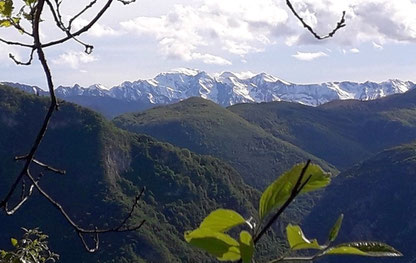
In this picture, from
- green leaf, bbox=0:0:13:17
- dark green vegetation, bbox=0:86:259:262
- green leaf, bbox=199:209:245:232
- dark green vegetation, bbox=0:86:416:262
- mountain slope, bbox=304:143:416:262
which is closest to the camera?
green leaf, bbox=199:209:245:232

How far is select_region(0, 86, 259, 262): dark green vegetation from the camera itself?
148750mm

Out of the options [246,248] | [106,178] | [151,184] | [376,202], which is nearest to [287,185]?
[246,248]

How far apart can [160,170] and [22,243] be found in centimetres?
16749

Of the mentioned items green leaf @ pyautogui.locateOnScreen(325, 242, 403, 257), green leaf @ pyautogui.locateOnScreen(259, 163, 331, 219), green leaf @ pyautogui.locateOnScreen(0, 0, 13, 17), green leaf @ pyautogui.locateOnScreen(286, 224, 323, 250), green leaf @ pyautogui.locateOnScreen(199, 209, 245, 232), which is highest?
green leaf @ pyautogui.locateOnScreen(0, 0, 13, 17)

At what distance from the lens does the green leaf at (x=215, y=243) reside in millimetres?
1095

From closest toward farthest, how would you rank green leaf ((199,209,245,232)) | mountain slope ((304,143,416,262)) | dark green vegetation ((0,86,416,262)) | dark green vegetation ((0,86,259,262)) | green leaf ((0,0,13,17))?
green leaf ((199,209,245,232)), green leaf ((0,0,13,17)), dark green vegetation ((0,86,259,262)), dark green vegetation ((0,86,416,262)), mountain slope ((304,143,416,262))

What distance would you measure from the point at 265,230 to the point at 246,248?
8cm

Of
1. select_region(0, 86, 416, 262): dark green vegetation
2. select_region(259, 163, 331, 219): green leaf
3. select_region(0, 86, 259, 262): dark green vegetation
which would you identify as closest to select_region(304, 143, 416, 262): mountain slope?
select_region(0, 86, 416, 262): dark green vegetation

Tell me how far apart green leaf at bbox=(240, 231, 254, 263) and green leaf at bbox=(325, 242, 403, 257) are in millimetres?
129

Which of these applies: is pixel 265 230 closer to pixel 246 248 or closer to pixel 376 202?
pixel 246 248

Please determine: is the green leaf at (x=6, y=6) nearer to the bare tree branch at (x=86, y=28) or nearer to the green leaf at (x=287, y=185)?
the bare tree branch at (x=86, y=28)

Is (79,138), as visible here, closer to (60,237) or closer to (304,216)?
(60,237)

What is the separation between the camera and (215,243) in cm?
110

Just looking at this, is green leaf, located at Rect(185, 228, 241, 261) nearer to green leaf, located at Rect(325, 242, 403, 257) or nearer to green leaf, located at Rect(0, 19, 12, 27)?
green leaf, located at Rect(325, 242, 403, 257)
